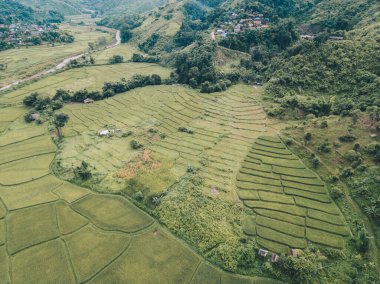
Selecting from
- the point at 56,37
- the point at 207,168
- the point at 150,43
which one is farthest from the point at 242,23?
the point at 56,37

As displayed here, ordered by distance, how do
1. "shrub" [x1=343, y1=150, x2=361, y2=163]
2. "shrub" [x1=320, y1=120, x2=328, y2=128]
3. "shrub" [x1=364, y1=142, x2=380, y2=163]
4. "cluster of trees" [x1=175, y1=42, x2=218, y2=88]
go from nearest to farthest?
1. "shrub" [x1=364, y1=142, x2=380, y2=163]
2. "shrub" [x1=343, y1=150, x2=361, y2=163]
3. "shrub" [x1=320, y1=120, x2=328, y2=128]
4. "cluster of trees" [x1=175, y1=42, x2=218, y2=88]

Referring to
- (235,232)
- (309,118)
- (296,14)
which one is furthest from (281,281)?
(296,14)

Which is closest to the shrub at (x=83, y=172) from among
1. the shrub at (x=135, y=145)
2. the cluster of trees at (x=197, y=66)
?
the shrub at (x=135, y=145)

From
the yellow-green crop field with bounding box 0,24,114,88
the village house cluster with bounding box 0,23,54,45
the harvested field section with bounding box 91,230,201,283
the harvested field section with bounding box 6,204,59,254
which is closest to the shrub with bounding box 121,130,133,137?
the harvested field section with bounding box 6,204,59,254

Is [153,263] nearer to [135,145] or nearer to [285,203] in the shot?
[285,203]

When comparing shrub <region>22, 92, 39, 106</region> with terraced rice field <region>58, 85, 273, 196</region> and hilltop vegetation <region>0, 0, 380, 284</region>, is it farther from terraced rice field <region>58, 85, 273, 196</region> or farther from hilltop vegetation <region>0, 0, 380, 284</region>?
terraced rice field <region>58, 85, 273, 196</region>
